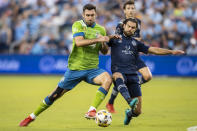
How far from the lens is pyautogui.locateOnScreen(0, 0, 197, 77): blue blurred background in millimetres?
22312

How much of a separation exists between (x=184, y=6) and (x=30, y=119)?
1541 centimetres

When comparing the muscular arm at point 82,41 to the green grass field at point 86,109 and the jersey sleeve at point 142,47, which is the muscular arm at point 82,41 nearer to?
the jersey sleeve at point 142,47

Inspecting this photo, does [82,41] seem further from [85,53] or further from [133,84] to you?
[133,84]

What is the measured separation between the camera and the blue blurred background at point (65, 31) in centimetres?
2231

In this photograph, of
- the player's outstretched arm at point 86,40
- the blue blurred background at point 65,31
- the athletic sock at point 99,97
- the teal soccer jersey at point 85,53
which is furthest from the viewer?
the blue blurred background at point 65,31

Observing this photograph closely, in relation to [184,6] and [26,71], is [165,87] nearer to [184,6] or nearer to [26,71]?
[184,6]

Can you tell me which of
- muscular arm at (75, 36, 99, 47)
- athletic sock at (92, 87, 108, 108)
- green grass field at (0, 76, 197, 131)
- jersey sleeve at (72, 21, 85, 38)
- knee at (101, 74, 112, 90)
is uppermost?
jersey sleeve at (72, 21, 85, 38)

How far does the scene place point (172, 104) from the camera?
1298cm

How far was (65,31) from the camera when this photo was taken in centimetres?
2439

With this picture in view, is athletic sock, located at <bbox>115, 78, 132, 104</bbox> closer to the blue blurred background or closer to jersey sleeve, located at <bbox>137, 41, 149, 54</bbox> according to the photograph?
jersey sleeve, located at <bbox>137, 41, 149, 54</bbox>

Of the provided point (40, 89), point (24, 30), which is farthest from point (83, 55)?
point (24, 30)

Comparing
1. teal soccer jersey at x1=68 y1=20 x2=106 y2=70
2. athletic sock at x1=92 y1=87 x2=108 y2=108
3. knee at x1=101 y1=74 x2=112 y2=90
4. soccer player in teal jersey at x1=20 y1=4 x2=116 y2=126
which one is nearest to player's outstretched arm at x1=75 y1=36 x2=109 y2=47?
soccer player in teal jersey at x1=20 y1=4 x2=116 y2=126

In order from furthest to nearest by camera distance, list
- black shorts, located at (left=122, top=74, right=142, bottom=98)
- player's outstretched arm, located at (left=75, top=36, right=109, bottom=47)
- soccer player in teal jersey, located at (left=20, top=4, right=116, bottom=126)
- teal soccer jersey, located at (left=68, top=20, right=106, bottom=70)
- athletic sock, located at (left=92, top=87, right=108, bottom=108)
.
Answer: black shorts, located at (left=122, top=74, right=142, bottom=98) → teal soccer jersey, located at (left=68, top=20, right=106, bottom=70) → soccer player in teal jersey, located at (left=20, top=4, right=116, bottom=126) → athletic sock, located at (left=92, top=87, right=108, bottom=108) → player's outstretched arm, located at (left=75, top=36, right=109, bottom=47)

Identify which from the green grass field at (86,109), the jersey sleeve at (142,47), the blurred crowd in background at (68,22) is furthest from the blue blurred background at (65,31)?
the jersey sleeve at (142,47)
